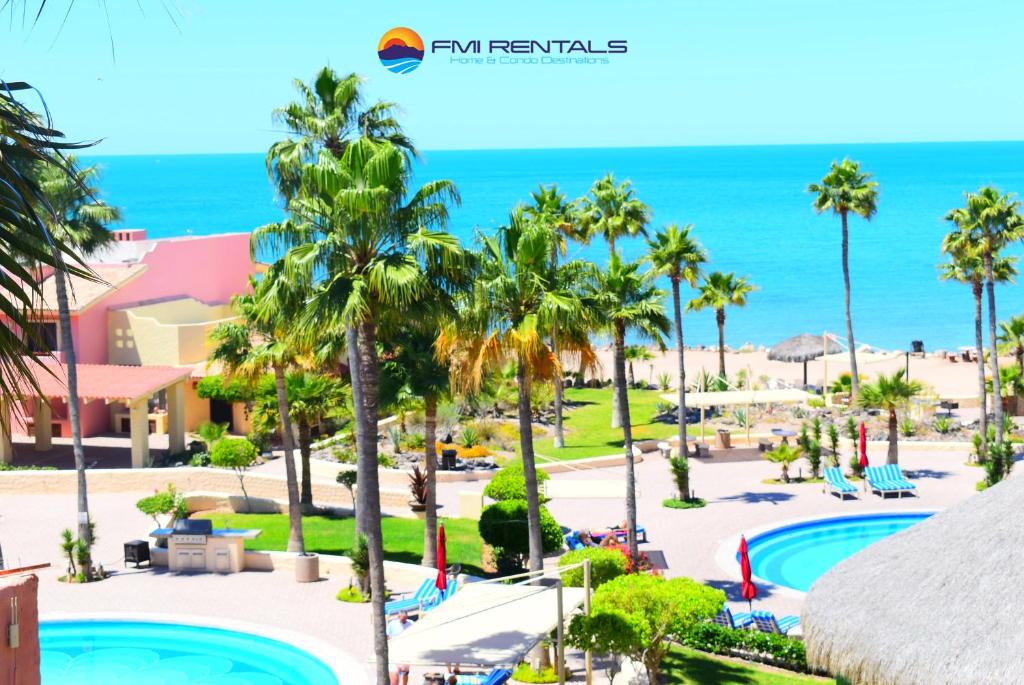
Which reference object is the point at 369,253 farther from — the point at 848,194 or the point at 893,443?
the point at 848,194

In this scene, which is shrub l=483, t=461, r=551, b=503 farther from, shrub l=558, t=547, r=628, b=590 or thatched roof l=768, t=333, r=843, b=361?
thatched roof l=768, t=333, r=843, b=361

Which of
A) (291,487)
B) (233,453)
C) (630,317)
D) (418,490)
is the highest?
(630,317)

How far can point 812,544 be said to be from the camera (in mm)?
29594

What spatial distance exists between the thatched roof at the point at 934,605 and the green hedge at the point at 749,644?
705 centimetres

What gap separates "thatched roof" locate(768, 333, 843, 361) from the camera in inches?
2277

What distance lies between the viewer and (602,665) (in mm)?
20578

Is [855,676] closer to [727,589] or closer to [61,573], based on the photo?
[727,589]

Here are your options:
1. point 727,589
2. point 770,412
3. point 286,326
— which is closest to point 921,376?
point 770,412

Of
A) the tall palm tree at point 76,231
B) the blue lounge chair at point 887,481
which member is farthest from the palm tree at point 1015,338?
the tall palm tree at point 76,231

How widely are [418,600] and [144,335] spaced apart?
23325 millimetres

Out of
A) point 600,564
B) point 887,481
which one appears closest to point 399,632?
point 600,564

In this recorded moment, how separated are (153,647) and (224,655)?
1.62 meters

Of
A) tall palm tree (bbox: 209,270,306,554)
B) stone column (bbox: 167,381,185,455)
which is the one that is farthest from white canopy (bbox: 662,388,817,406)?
stone column (bbox: 167,381,185,455)

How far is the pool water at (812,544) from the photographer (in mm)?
27469
